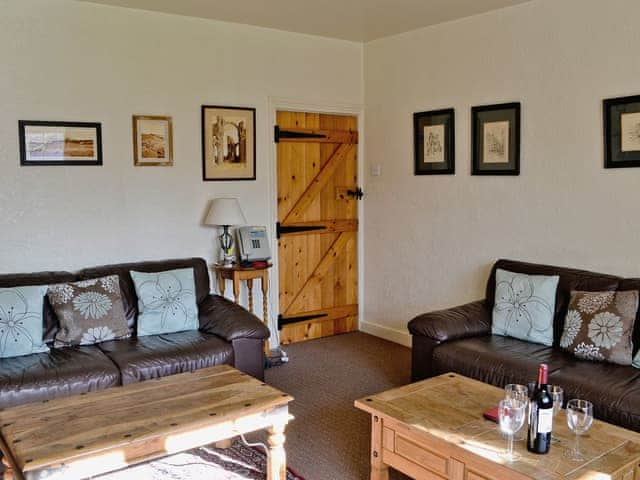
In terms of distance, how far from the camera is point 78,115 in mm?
4125

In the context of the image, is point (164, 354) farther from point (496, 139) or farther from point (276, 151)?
point (496, 139)

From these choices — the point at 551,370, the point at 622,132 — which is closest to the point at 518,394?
the point at 551,370

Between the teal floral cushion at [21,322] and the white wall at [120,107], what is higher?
the white wall at [120,107]

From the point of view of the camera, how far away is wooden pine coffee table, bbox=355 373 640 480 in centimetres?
213

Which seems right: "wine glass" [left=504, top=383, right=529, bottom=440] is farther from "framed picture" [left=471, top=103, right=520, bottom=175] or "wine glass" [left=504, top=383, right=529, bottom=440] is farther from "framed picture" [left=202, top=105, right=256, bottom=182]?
→ "framed picture" [left=202, top=105, right=256, bottom=182]

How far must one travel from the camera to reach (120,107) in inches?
169

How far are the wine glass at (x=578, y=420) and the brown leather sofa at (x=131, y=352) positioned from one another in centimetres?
201

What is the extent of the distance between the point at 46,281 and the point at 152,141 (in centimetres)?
124

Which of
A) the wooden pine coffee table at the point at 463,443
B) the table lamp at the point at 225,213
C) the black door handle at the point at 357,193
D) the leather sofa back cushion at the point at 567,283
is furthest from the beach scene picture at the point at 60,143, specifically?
the leather sofa back cushion at the point at 567,283

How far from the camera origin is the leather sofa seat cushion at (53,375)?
3.02 meters

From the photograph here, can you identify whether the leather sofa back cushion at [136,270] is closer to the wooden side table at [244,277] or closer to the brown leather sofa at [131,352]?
the brown leather sofa at [131,352]

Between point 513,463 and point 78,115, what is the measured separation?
3404 millimetres

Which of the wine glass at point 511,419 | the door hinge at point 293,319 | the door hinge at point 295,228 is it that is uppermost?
the door hinge at point 295,228

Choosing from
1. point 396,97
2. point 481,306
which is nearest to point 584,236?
point 481,306
